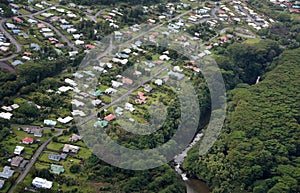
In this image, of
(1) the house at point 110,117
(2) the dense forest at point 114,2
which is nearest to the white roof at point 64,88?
(1) the house at point 110,117

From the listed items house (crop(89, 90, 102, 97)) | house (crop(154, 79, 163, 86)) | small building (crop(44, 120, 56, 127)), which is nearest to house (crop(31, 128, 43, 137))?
small building (crop(44, 120, 56, 127))

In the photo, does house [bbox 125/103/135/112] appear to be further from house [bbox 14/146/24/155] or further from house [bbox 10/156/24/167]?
house [bbox 10/156/24/167]

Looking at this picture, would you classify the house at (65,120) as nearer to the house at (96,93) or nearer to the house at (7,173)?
the house at (96,93)

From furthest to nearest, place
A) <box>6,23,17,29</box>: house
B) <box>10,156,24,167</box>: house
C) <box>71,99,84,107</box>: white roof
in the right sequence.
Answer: <box>6,23,17,29</box>: house → <box>71,99,84,107</box>: white roof → <box>10,156,24,167</box>: house

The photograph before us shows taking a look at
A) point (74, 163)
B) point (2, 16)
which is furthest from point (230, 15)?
point (74, 163)

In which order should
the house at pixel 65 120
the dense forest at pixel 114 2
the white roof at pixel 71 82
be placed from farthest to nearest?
1. the dense forest at pixel 114 2
2. the white roof at pixel 71 82
3. the house at pixel 65 120

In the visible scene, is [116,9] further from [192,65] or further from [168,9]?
[192,65]

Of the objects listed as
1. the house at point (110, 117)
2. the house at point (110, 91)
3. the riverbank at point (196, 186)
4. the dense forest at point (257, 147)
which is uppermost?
the house at point (110, 117)
